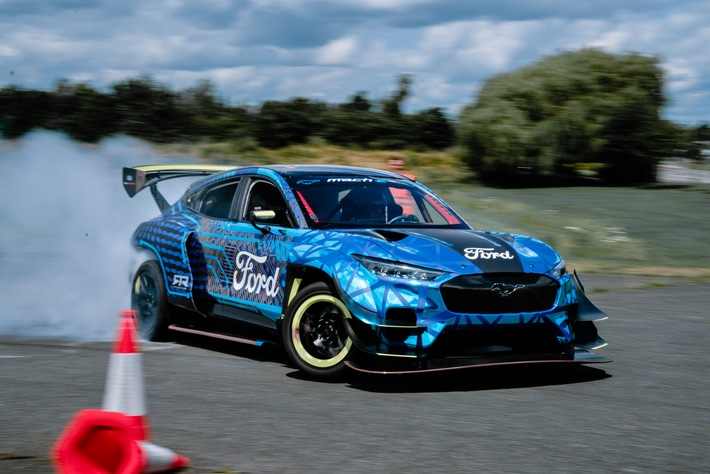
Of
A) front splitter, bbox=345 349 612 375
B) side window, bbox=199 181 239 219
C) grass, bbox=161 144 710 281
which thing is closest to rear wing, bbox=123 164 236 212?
side window, bbox=199 181 239 219

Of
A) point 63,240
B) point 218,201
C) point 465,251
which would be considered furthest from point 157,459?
point 63,240

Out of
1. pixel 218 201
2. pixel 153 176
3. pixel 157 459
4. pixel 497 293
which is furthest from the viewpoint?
pixel 153 176

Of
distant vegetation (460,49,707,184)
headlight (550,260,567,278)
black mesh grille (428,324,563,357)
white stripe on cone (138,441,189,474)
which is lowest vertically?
white stripe on cone (138,441,189,474)

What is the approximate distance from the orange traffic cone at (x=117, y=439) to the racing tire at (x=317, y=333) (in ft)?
7.34

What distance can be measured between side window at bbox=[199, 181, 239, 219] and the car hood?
1.87 m

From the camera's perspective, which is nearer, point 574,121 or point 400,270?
point 400,270

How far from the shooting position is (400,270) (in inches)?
257

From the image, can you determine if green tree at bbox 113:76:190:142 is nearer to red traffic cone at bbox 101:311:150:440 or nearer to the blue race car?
the blue race car

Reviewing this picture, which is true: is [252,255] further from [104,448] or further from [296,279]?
[104,448]

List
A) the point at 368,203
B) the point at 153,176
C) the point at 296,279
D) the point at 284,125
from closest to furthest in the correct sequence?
the point at 296,279, the point at 368,203, the point at 153,176, the point at 284,125

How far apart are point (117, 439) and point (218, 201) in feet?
14.1

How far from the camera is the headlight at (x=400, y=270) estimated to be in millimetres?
6500

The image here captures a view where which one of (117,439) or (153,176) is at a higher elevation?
(153,176)

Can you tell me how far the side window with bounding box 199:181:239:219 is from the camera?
332 inches
